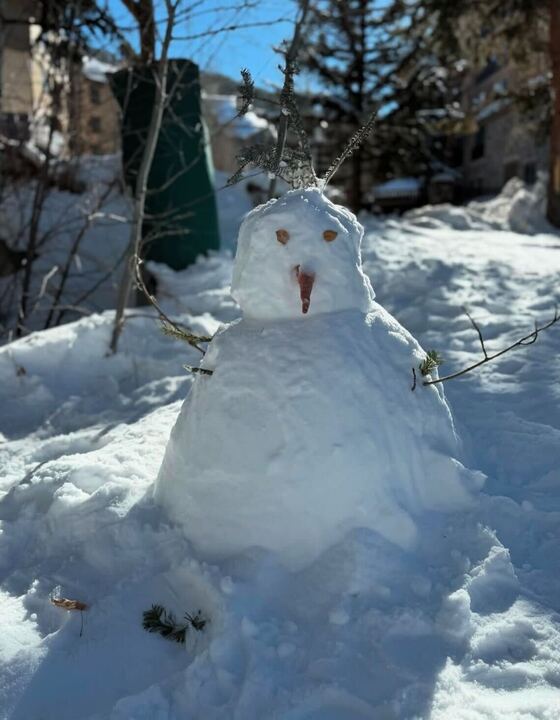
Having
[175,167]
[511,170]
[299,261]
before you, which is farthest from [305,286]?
[511,170]

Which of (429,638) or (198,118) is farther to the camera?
(198,118)

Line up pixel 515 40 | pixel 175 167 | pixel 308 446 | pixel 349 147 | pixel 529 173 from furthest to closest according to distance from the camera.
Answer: pixel 529 173, pixel 515 40, pixel 175 167, pixel 349 147, pixel 308 446

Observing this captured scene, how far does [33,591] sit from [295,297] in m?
1.57

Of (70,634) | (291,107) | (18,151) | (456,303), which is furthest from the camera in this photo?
(18,151)

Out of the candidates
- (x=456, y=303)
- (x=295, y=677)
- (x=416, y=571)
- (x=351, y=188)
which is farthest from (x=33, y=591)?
(x=351, y=188)

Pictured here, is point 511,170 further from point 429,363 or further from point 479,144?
point 429,363

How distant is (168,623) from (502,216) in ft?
43.9

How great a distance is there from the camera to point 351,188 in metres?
16.1

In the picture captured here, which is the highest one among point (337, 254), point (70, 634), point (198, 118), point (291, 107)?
point (198, 118)

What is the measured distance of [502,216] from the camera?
13.8 m

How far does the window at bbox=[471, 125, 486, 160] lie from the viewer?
81.4ft

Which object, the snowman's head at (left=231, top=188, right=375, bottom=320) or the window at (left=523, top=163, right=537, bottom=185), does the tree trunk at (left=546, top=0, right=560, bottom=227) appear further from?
the snowman's head at (left=231, top=188, right=375, bottom=320)

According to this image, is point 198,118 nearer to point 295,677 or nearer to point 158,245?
point 158,245

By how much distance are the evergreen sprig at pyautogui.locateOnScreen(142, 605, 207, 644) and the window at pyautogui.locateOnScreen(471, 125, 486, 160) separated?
25.8m
